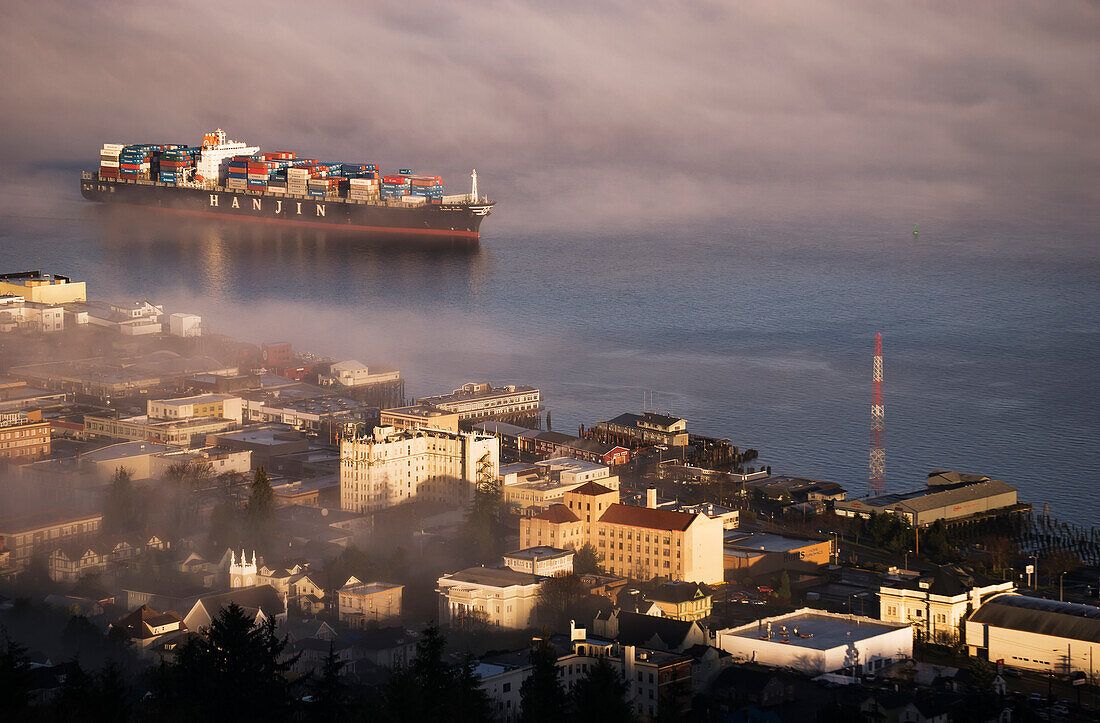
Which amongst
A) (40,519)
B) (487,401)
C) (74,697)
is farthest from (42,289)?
(74,697)

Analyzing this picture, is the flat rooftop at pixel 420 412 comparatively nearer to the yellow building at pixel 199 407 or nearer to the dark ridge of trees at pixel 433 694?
the yellow building at pixel 199 407

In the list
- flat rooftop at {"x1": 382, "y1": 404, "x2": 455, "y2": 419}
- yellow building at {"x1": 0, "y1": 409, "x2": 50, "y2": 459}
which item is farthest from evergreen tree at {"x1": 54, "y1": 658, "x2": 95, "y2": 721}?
flat rooftop at {"x1": 382, "y1": 404, "x2": 455, "y2": 419}

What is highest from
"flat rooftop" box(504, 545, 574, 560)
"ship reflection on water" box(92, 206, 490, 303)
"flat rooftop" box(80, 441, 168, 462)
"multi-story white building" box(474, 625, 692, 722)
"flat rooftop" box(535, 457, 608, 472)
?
"ship reflection on water" box(92, 206, 490, 303)

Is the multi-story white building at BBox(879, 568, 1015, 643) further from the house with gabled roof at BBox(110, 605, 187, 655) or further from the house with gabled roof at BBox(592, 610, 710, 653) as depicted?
the house with gabled roof at BBox(110, 605, 187, 655)

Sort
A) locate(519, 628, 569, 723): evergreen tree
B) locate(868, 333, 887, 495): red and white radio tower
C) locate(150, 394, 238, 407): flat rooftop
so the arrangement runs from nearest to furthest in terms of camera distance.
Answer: locate(519, 628, 569, 723): evergreen tree < locate(868, 333, 887, 495): red and white radio tower < locate(150, 394, 238, 407): flat rooftop

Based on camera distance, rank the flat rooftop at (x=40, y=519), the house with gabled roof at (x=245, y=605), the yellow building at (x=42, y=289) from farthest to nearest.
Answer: the yellow building at (x=42, y=289)
the flat rooftop at (x=40, y=519)
the house with gabled roof at (x=245, y=605)

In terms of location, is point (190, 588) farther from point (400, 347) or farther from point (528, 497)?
point (400, 347)

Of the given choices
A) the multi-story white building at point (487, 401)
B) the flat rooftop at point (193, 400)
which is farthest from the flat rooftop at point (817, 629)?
the flat rooftop at point (193, 400)
